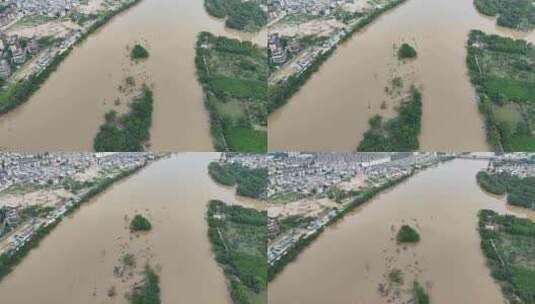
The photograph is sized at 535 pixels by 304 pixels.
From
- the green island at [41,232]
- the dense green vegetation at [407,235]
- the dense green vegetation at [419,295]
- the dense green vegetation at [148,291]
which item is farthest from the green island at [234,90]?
the dense green vegetation at [419,295]

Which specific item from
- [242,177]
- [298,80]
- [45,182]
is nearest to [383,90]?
[298,80]

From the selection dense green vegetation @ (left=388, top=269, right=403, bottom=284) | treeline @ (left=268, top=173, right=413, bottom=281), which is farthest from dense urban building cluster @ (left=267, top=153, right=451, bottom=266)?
dense green vegetation @ (left=388, top=269, right=403, bottom=284)

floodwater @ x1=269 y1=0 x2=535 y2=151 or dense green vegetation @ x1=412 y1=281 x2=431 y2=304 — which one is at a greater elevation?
floodwater @ x1=269 y1=0 x2=535 y2=151

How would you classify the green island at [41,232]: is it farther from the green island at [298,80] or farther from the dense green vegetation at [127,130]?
the green island at [298,80]

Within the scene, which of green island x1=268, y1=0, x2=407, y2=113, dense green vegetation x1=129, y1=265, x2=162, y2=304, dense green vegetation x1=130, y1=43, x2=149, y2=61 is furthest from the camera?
dense green vegetation x1=130, y1=43, x2=149, y2=61

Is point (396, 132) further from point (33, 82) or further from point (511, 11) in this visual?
point (33, 82)

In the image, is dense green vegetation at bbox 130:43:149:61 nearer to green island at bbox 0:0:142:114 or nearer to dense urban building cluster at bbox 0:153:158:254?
green island at bbox 0:0:142:114

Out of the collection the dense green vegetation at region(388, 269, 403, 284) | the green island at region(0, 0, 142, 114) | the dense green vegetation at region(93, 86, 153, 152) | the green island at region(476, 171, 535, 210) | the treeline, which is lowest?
the dense green vegetation at region(388, 269, 403, 284)

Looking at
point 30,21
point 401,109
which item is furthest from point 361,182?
point 30,21
